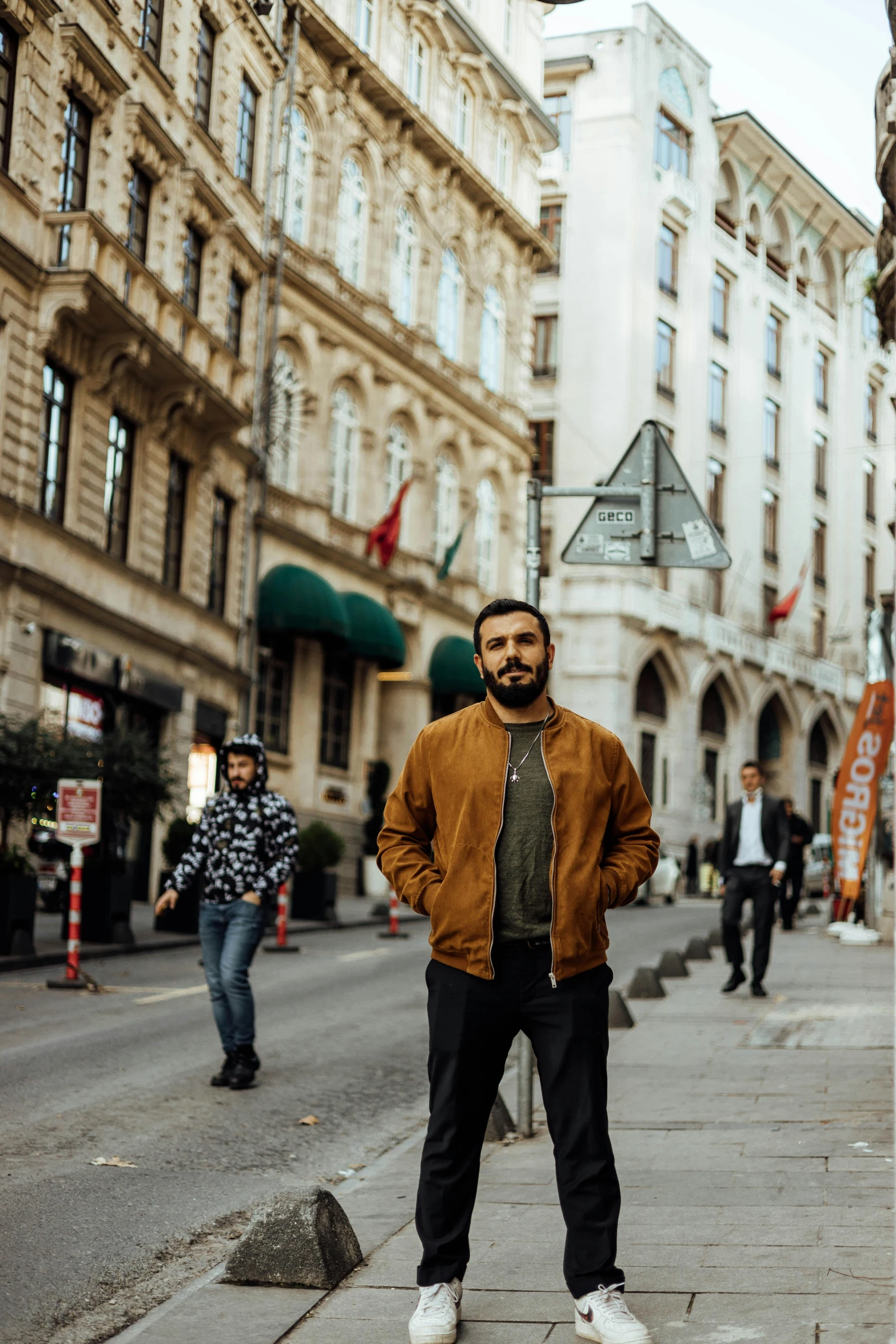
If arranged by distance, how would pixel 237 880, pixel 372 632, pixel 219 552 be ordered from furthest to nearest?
pixel 372 632, pixel 219 552, pixel 237 880

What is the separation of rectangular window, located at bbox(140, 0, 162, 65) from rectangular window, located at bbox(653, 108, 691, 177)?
29847 millimetres

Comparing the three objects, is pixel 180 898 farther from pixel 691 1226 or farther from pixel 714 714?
pixel 714 714

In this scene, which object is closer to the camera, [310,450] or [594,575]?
[310,450]

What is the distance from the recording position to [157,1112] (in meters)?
8.55

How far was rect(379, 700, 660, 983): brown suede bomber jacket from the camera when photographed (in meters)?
4.55

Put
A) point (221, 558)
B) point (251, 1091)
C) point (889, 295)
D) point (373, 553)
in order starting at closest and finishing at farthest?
point (251, 1091), point (889, 295), point (221, 558), point (373, 553)

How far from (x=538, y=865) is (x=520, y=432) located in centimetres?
3980

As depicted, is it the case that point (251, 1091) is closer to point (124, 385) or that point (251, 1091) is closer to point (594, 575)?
point (124, 385)

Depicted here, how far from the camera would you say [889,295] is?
Result: 16219 mm

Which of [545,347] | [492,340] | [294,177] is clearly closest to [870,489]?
[545,347]

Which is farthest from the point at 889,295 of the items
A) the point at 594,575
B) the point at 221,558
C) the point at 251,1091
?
the point at 594,575

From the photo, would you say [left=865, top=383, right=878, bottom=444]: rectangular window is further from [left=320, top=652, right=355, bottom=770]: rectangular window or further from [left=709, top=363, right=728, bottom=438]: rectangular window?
[left=320, top=652, right=355, bottom=770]: rectangular window

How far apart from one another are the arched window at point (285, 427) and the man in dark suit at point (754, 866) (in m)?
18.8

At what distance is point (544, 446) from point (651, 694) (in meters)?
8.19
